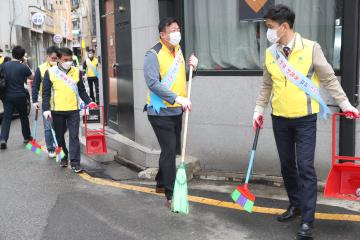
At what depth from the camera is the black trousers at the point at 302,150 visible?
3939 mm

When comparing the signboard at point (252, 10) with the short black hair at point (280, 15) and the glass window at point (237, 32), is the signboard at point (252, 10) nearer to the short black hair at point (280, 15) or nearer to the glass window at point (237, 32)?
the glass window at point (237, 32)

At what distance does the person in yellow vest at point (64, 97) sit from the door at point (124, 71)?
2.40 feet

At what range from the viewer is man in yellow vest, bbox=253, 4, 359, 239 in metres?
3.88

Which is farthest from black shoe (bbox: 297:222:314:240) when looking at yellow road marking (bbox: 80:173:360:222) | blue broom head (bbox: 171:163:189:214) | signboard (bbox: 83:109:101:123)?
signboard (bbox: 83:109:101:123)

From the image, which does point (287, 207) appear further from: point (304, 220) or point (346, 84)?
point (346, 84)

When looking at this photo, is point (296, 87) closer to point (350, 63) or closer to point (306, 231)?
point (306, 231)

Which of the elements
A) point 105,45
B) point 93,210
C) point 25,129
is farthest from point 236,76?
point 25,129

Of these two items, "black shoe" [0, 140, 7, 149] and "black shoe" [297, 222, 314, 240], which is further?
"black shoe" [0, 140, 7, 149]

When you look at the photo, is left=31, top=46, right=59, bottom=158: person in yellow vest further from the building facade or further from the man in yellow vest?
the man in yellow vest

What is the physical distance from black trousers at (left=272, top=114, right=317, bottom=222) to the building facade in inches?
46.5

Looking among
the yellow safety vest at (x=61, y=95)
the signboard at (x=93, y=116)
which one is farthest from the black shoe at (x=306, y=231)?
the signboard at (x=93, y=116)

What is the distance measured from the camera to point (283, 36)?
3.93m

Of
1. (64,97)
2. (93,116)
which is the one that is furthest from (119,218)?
(93,116)

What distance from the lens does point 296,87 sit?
3922 millimetres
